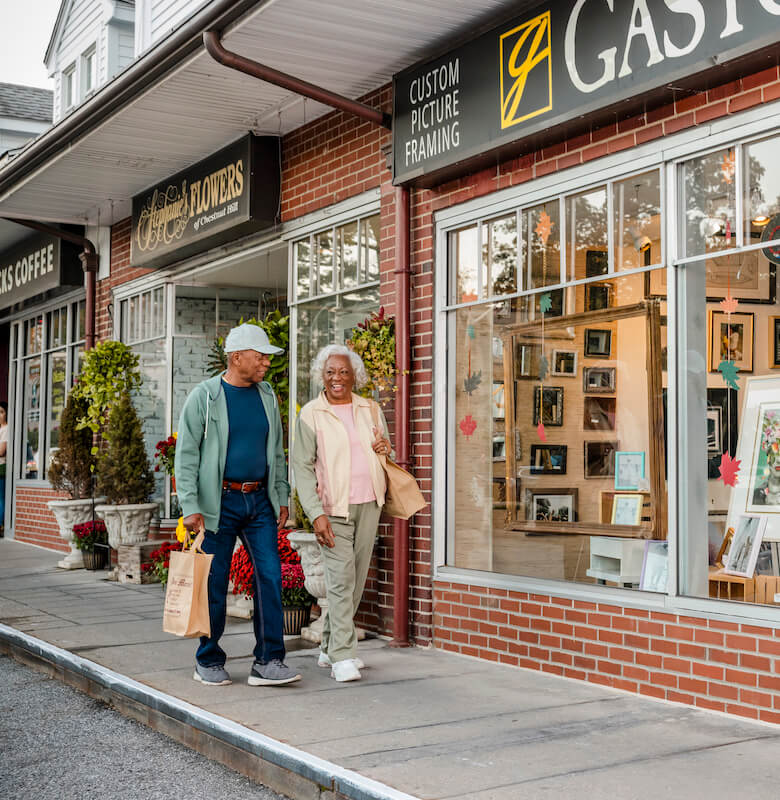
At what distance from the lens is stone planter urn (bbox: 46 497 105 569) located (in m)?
11.4

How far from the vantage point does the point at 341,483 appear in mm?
5918

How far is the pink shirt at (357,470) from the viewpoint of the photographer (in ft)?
19.6

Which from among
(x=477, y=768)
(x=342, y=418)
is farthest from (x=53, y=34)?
(x=477, y=768)

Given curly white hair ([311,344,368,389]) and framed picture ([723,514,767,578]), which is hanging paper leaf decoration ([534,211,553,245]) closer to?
curly white hair ([311,344,368,389])

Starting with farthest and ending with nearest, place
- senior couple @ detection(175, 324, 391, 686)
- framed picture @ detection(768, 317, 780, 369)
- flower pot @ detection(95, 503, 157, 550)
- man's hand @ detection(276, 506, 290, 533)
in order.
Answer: flower pot @ detection(95, 503, 157, 550) < man's hand @ detection(276, 506, 290, 533) < senior couple @ detection(175, 324, 391, 686) < framed picture @ detection(768, 317, 780, 369)

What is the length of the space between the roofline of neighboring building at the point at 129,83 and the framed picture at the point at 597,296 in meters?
2.55

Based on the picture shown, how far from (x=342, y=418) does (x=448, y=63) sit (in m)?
2.36

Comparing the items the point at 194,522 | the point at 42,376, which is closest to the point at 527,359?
the point at 194,522

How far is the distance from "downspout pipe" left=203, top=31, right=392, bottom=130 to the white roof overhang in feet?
0.38

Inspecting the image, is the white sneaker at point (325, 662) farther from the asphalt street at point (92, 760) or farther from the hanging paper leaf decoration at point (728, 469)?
the hanging paper leaf decoration at point (728, 469)

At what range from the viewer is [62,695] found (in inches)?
236

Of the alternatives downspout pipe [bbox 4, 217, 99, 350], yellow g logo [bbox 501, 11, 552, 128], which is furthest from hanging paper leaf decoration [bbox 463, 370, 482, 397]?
downspout pipe [bbox 4, 217, 99, 350]

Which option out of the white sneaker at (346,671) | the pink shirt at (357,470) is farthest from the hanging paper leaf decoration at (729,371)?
the white sneaker at (346,671)

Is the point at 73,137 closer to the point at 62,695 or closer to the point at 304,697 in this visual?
the point at 62,695
